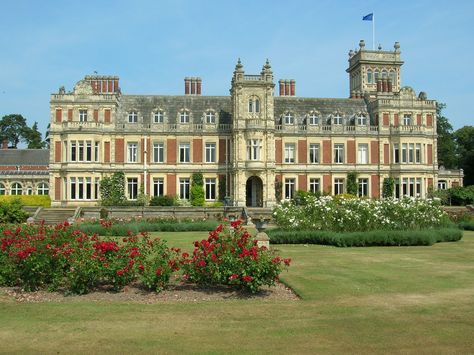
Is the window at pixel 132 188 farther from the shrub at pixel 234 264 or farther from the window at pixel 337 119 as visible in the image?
the shrub at pixel 234 264

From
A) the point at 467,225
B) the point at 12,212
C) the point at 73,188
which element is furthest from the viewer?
the point at 73,188

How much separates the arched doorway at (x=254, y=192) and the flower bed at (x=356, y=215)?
19426 millimetres

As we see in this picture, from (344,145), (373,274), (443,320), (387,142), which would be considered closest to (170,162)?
(344,145)

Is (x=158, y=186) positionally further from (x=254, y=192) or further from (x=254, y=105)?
(x=254, y=105)

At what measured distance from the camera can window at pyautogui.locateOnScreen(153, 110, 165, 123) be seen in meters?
45.2

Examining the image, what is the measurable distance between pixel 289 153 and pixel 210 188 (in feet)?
23.7

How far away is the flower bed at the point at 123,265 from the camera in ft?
39.5

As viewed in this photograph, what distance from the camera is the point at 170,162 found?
147 ft

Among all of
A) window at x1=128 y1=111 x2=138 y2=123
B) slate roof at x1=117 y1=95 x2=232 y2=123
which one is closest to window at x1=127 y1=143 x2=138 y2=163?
window at x1=128 y1=111 x2=138 y2=123

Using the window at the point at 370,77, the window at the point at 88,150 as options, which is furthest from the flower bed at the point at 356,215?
the window at the point at 370,77

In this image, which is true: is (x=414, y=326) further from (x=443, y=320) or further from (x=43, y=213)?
(x=43, y=213)

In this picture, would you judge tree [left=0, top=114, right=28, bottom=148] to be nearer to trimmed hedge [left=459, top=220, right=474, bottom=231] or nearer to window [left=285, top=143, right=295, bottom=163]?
window [left=285, top=143, right=295, bottom=163]

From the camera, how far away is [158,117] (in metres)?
45.2

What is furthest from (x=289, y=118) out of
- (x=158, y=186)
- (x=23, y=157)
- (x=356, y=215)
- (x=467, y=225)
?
(x=23, y=157)
